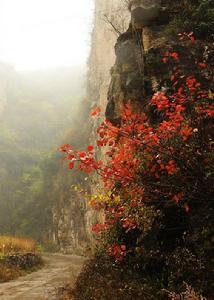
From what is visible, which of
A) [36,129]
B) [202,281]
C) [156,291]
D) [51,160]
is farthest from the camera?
[36,129]

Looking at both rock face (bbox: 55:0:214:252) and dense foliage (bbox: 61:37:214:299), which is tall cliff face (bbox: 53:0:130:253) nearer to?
rock face (bbox: 55:0:214:252)

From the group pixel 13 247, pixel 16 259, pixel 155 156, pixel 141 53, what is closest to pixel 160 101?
pixel 155 156

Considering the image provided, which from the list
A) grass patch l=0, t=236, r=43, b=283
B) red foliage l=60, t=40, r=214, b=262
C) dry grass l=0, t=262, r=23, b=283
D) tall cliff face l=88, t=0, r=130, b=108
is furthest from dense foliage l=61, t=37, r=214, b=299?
tall cliff face l=88, t=0, r=130, b=108

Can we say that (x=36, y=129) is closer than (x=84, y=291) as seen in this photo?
No

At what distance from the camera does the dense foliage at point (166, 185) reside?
615 centimetres

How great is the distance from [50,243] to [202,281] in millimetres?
24225

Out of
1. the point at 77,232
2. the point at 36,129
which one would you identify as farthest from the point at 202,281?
the point at 36,129

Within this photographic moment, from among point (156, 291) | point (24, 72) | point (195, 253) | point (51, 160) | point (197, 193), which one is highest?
point (24, 72)

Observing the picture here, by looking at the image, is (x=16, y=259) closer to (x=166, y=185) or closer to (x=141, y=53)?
(x=141, y=53)

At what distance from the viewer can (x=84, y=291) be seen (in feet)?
26.3

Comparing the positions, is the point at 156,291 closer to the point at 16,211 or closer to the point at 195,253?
the point at 195,253

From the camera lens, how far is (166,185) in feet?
19.1

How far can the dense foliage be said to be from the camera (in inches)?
242

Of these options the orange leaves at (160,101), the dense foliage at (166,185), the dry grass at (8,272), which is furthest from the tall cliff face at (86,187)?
the orange leaves at (160,101)
